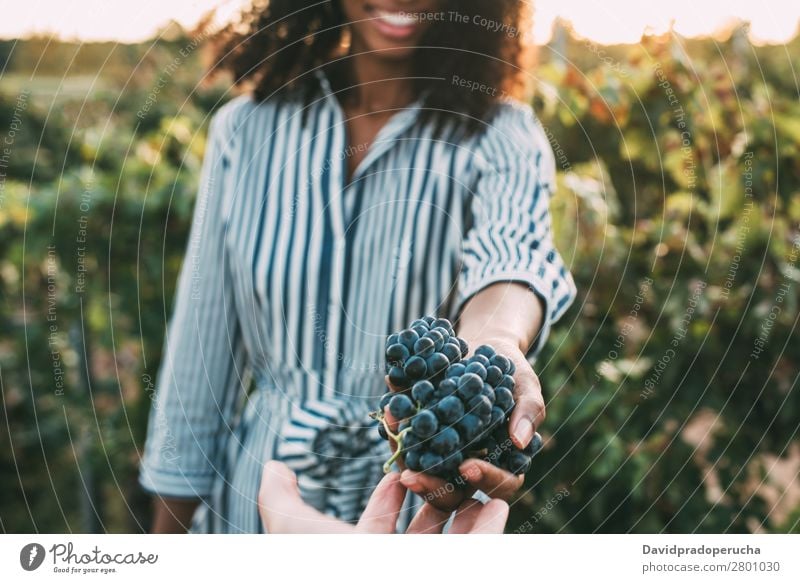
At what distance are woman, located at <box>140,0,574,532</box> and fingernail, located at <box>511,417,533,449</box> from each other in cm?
30

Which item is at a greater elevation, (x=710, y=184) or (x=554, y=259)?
(x=710, y=184)

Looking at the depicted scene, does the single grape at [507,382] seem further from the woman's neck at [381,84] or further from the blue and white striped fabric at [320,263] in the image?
the woman's neck at [381,84]

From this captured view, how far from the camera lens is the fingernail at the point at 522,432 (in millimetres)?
451

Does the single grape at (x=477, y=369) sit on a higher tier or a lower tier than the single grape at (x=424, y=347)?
lower

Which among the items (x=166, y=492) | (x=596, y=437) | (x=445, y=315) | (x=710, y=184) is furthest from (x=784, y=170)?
(x=166, y=492)

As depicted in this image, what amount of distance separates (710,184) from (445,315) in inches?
22.0

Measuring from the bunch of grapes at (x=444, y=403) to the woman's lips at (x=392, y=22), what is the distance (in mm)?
413

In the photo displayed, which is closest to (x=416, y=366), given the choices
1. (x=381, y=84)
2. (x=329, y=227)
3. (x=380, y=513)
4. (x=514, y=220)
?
(x=380, y=513)

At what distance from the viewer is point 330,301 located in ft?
2.64

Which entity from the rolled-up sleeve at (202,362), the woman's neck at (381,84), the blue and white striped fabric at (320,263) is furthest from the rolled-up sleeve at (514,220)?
the rolled-up sleeve at (202,362)

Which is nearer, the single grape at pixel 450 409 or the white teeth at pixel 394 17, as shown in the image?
the single grape at pixel 450 409

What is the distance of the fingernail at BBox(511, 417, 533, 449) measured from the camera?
451mm

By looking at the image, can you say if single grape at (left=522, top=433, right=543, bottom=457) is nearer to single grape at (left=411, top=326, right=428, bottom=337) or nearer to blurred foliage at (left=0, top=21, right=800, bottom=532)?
single grape at (left=411, top=326, right=428, bottom=337)
